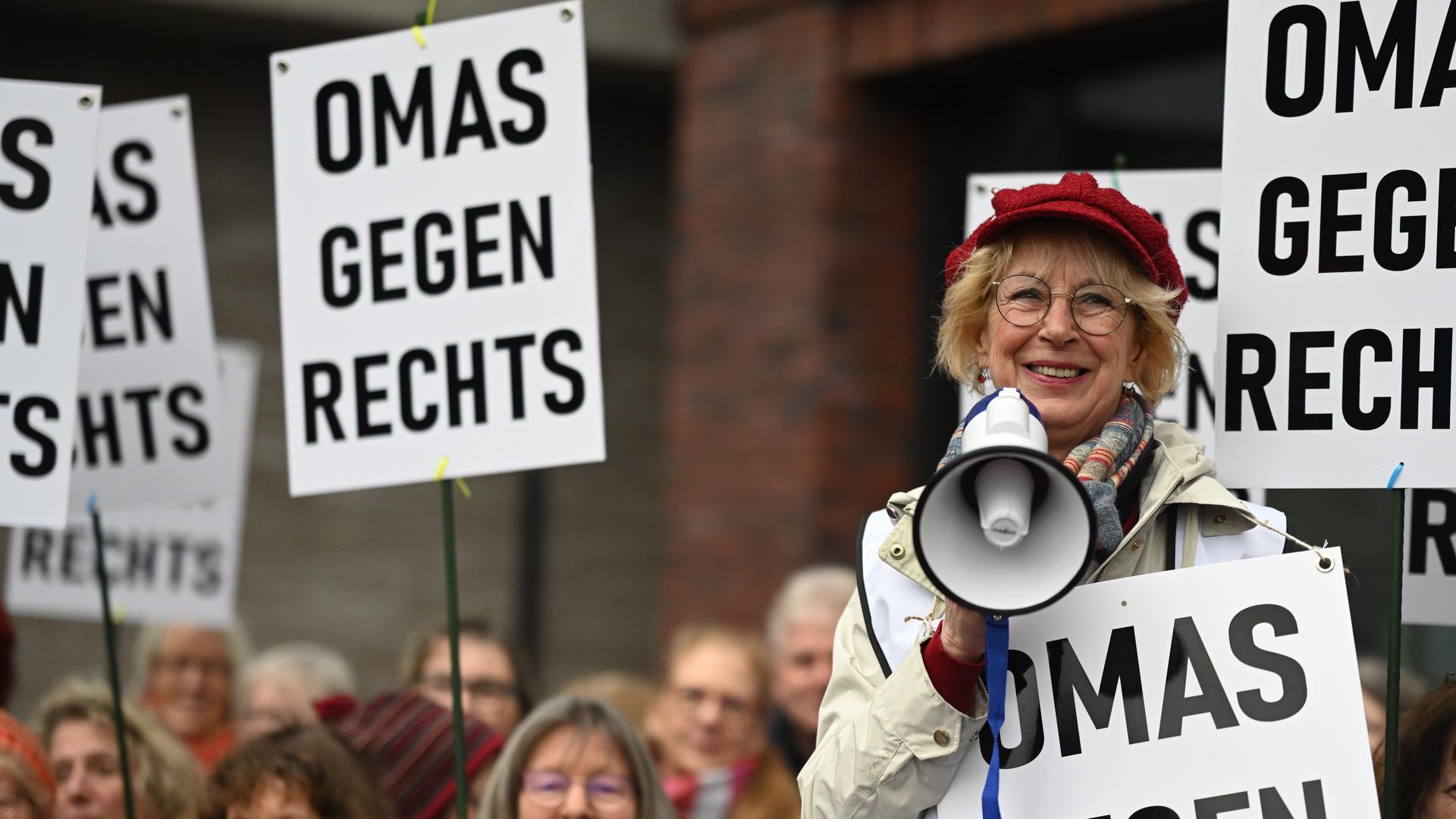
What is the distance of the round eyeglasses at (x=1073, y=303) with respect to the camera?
2705 mm

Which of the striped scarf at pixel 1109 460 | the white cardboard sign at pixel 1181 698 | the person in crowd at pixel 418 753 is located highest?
the striped scarf at pixel 1109 460

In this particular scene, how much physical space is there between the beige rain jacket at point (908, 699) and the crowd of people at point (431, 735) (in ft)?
4.10

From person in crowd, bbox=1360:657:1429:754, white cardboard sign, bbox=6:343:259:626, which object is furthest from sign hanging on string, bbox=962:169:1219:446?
white cardboard sign, bbox=6:343:259:626

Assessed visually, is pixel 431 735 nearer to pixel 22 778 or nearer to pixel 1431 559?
pixel 22 778

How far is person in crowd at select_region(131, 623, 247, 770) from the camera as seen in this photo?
6.14m

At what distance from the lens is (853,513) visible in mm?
7547

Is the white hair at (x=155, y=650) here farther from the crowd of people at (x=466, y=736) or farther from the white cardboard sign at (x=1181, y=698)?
the white cardboard sign at (x=1181, y=698)

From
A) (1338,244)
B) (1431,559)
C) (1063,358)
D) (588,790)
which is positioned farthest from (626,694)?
(1063,358)

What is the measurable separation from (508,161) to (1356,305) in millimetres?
1697

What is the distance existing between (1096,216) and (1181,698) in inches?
26.4

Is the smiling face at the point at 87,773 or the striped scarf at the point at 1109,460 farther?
the smiling face at the point at 87,773

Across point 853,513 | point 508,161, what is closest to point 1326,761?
point 508,161

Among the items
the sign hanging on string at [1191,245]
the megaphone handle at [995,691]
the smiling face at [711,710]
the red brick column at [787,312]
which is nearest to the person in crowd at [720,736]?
the smiling face at [711,710]

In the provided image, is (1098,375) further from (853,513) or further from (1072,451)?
(853,513)
